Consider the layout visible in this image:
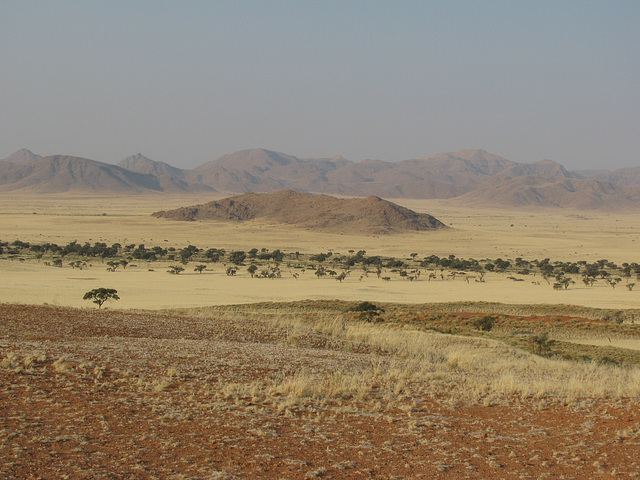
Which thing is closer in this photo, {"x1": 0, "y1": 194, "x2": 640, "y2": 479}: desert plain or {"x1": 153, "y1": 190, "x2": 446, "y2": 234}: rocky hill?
{"x1": 0, "y1": 194, "x2": 640, "y2": 479}: desert plain

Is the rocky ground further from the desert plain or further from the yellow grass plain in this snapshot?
the yellow grass plain

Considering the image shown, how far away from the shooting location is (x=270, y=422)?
8945mm

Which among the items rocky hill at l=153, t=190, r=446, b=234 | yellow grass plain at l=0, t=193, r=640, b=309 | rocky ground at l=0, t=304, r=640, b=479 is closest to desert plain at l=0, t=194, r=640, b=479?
rocky ground at l=0, t=304, r=640, b=479

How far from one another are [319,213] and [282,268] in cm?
6909

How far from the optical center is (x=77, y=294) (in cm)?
3684

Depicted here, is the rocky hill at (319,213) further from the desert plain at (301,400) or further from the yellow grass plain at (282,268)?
the desert plain at (301,400)

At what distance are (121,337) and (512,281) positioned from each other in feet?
148

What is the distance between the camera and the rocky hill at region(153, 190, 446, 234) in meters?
123

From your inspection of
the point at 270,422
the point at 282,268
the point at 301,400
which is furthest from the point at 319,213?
the point at 270,422

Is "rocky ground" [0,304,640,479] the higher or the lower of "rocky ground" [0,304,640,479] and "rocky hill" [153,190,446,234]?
the lower

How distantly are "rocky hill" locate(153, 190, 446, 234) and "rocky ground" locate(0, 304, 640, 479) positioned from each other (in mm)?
105470

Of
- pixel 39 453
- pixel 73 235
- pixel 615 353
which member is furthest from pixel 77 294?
pixel 73 235

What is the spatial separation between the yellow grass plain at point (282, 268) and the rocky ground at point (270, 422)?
21256 millimetres

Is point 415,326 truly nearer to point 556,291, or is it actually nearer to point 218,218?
point 556,291
